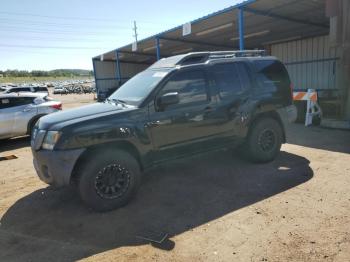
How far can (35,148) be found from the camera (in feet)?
13.9

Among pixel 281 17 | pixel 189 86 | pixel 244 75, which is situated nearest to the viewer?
pixel 189 86

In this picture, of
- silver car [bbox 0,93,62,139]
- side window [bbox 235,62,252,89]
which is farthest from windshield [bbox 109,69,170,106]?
silver car [bbox 0,93,62,139]

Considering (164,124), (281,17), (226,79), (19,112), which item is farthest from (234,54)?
(281,17)

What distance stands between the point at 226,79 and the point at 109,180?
2.64 m

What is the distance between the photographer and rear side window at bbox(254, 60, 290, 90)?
5.62 m

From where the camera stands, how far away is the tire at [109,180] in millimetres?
3965

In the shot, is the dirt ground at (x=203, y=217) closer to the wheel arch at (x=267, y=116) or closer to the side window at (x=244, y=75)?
the wheel arch at (x=267, y=116)

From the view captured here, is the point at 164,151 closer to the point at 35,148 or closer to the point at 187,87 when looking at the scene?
the point at 187,87

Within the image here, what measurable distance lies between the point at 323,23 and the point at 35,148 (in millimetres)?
14320

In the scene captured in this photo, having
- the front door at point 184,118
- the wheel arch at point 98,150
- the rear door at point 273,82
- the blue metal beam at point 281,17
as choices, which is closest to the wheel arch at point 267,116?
the rear door at point 273,82

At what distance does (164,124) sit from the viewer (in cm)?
442

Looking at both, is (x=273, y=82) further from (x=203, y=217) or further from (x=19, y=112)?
(x=19, y=112)

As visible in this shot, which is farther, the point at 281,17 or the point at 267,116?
the point at 281,17

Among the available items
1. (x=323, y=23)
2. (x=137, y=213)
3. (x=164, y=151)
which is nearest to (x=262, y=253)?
(x=137, y=213)
